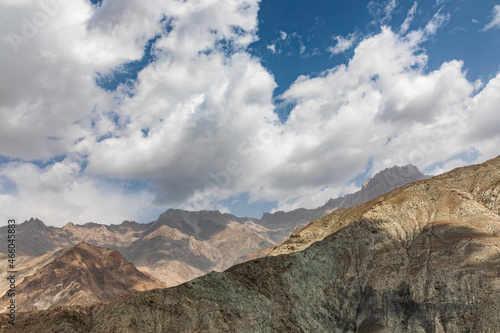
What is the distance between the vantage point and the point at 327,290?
82.1m

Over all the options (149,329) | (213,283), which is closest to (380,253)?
(213,283)

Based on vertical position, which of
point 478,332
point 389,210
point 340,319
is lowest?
point 478,332

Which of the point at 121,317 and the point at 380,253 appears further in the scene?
the point at 380,253

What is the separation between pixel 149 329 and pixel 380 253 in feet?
188

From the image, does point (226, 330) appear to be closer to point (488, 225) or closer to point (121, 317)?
point (121, 317)

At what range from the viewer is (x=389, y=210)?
330 ft

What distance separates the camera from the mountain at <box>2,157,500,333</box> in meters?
61.7

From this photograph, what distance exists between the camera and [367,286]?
3182 inches

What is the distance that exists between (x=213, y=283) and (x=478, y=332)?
4780 centimetres

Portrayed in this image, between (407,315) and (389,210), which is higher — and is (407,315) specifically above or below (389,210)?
below

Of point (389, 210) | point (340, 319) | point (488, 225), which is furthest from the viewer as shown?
point (389, 210)

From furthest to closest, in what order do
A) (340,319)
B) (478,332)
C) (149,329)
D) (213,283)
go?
(340,319)
(213,283)
(478,332)
(149,329)

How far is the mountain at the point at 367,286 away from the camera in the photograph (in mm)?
61656

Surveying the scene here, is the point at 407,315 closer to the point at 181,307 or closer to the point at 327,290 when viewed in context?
the point at 327,290
